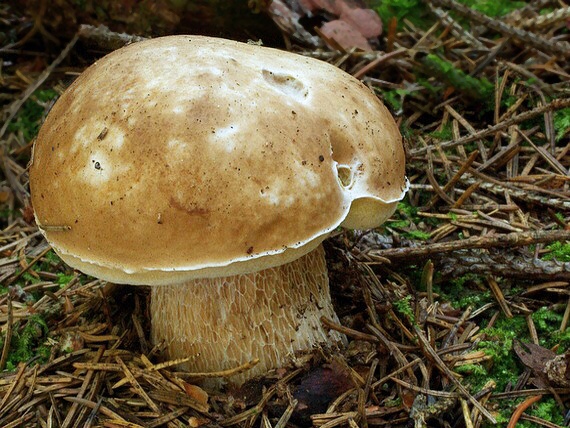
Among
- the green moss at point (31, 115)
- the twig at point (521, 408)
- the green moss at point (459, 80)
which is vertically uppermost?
the green moss at point (459, 80)

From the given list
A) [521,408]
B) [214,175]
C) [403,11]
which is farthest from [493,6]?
[214,175]

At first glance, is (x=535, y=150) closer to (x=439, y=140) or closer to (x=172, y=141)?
(x=439, y=140)

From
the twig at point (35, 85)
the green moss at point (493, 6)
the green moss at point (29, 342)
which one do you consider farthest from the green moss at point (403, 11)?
the green moss at point (29, 342)

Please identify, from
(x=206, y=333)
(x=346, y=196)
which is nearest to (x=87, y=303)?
(x=206, y=333)

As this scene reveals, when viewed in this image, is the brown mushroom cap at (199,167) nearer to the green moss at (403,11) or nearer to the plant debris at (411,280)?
the plant debris at (411,280)

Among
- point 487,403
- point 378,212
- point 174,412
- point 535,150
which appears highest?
point 378,212

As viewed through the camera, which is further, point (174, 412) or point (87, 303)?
point (87, 303)

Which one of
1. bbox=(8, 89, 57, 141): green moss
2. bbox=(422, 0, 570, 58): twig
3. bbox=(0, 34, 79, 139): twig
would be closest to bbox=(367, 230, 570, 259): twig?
bbox=(422, 0, 570, 58): twig

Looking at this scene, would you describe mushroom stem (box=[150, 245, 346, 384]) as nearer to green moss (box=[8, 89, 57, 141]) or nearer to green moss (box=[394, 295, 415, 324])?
green moss (box=[394, 295, 415, 324])
